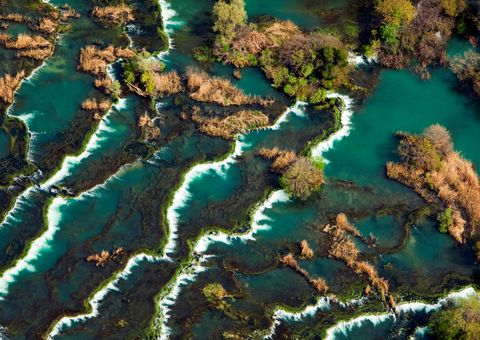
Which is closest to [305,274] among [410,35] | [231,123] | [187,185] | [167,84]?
[187,185]

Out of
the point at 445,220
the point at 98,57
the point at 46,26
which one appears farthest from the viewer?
the point at 46,26

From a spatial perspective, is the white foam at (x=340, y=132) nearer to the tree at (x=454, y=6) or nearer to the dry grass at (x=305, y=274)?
the dry grass at (x=305, y=274)

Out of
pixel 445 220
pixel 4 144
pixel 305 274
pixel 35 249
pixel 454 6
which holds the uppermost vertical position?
pixel 454 6

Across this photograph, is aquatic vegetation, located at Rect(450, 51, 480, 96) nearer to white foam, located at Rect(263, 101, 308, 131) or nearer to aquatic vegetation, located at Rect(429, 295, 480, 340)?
white foam, located at Rect(263, 101, 308, 131)

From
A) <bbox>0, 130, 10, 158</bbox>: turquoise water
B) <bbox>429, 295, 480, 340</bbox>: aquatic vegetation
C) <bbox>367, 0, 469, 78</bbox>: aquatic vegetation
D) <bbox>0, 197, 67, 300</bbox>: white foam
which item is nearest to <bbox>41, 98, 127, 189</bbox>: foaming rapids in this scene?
<bbox>0, 197, 67, 300</bbox>: white foam

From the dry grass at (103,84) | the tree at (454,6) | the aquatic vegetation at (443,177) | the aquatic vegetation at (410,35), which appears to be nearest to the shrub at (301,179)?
the aquatic vegetation at (443,177)

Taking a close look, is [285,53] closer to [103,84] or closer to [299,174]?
[299,174]

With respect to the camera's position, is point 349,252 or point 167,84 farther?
point 167,84
